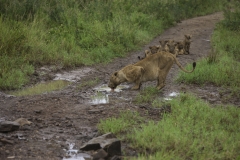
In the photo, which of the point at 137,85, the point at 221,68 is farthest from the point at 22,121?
the point at 221,68

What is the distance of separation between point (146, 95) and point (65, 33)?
17.7ft

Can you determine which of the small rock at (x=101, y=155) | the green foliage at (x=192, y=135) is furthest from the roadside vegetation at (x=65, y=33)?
the small rock at (x=101, y=155)

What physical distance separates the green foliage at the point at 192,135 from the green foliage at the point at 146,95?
2.53ft

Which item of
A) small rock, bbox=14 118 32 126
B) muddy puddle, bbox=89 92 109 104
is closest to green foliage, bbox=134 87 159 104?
muddy puddle, bbox=89 92 109 104

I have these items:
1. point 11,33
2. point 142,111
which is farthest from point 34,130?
point 11,33

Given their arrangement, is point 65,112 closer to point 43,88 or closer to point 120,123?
point 120,123

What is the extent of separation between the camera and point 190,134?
19.6 ft

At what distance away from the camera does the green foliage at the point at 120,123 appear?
623 cm

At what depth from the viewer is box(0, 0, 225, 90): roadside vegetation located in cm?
1048

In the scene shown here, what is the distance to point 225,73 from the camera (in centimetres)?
966

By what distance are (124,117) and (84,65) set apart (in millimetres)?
4893

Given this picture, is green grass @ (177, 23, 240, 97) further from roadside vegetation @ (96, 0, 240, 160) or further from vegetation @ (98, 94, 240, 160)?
vegetation @ (98, 94, 240, 160)

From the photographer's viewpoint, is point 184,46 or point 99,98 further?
point 184,46

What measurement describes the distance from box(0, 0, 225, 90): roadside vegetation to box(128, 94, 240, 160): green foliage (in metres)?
4.07
